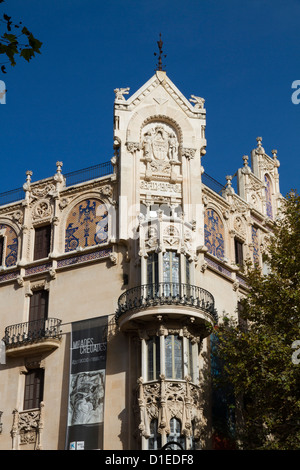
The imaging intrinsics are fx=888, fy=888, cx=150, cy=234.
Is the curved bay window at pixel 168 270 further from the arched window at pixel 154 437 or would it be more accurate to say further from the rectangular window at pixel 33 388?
the rectangular window at pixel 33 388

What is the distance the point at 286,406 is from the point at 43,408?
10364 millimetres

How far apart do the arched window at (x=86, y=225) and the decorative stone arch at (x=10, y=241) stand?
9.01 feet

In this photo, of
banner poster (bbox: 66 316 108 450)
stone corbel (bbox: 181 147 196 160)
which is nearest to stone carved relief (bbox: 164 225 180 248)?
banner poster (bbox: 66 316 108 450)

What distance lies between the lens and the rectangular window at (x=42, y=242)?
40969mm

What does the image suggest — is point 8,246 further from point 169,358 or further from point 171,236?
point 169,358

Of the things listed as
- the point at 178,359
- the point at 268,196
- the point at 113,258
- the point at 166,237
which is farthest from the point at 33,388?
the point at 268,196

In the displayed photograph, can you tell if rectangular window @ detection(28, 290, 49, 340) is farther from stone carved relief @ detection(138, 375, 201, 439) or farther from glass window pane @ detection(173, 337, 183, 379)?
glass window pane @ detection(173, 337, 183, 379)

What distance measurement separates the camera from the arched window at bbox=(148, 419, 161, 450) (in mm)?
33562

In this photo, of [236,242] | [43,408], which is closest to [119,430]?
[43,408]

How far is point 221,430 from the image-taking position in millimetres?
35844

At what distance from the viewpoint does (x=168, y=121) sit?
137ft

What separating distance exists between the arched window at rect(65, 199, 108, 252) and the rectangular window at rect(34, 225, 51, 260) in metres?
1.12

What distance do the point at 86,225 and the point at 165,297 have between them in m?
6.56
